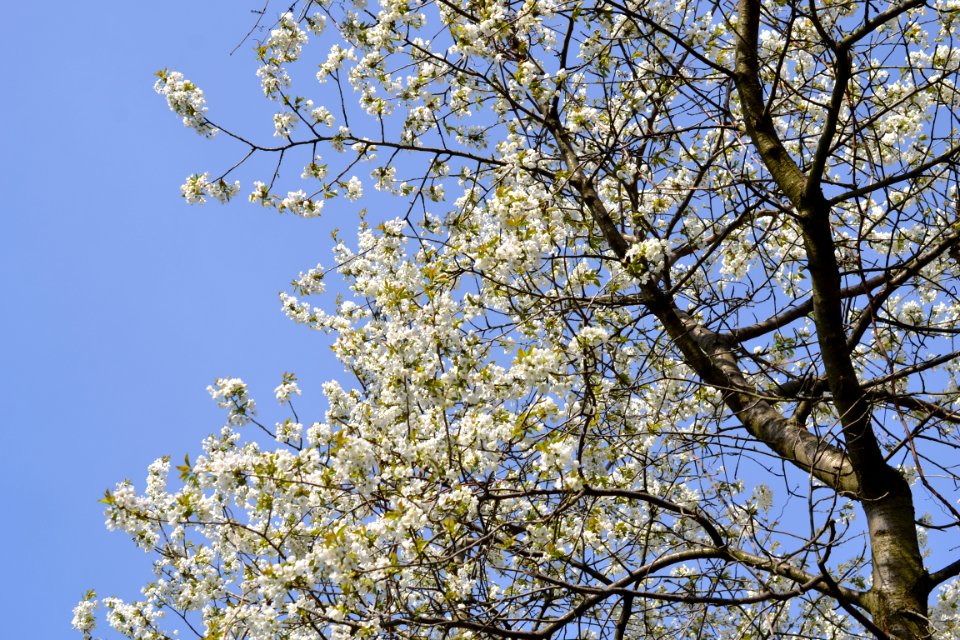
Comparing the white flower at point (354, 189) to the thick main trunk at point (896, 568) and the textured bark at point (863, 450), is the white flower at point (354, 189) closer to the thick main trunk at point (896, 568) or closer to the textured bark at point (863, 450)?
the textured bark at point (863, 450)

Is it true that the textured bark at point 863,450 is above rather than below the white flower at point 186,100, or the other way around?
below

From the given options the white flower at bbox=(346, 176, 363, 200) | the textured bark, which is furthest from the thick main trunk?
the white flower at bbox=(346, 176, 363, 200)

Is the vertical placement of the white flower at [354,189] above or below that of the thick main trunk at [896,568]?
above

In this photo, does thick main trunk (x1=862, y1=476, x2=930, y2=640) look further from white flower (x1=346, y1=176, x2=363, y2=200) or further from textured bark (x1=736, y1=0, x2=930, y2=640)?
white flower (x1=346, y1=176, x2=363, y2=200)

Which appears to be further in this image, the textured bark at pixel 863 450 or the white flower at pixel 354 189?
the white flower at pixel 354 189

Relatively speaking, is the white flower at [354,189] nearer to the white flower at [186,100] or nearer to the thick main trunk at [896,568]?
the white flower at [186,100]

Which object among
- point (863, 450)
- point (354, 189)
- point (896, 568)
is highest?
point (354, 189)

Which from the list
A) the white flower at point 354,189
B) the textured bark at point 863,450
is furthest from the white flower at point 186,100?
the textured bark at point 863,450

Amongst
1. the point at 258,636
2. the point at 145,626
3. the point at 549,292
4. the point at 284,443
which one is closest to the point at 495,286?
the point at 549,292

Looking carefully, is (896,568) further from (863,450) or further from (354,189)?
(354,189)

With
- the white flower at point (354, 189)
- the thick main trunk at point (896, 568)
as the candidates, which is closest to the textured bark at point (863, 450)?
the thick main trunk at point (896, 568)

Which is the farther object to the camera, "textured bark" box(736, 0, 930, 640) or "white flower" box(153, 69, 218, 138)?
"white flower" box(153, 69, 218, 138)

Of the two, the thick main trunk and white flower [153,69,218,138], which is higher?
white flower [153,69,218,138]

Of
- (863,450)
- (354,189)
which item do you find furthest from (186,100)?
(863,450)
